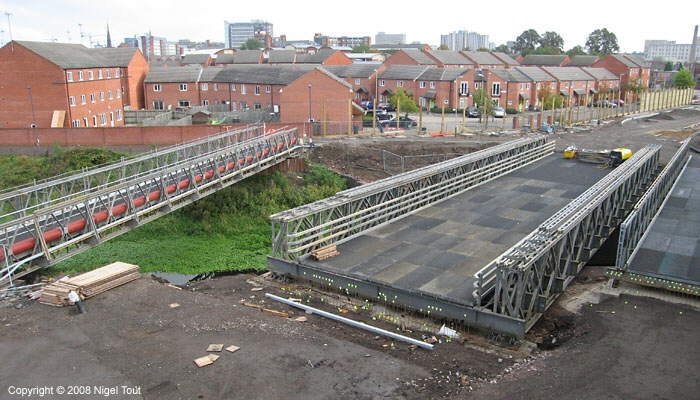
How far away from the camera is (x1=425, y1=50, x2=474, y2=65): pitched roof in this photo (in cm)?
8650

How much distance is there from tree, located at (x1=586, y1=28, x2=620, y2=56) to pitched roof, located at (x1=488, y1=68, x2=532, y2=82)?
98.0m

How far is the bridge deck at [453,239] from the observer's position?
1469cm

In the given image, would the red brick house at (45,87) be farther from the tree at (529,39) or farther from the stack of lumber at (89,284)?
the tree at (529,39)

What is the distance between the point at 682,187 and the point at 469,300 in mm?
17043

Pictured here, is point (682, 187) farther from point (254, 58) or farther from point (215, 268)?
point (254, 58)

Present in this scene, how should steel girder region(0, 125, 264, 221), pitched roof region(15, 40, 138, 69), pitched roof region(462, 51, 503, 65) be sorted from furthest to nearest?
pitched roof region(462, 51, 503, 65)
pitched roof region(15, 40, 138, 69)
steel girder region(0, 125, 264, 221)

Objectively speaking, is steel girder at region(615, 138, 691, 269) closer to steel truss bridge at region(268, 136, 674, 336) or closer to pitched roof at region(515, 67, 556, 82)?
steel truss bridge at region(268, 136, 674, 336)

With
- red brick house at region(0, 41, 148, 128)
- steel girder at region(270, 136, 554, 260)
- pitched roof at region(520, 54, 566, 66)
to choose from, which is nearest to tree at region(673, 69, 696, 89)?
pitched roof at region(520, 54, 566, 66)

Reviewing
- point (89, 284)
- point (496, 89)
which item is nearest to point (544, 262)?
point (89, 284)

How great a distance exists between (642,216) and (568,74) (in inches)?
2719

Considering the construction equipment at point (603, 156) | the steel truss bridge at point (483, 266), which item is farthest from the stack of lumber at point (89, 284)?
the construction equipment at point (603, 156)

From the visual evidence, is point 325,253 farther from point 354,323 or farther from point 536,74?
point 536,74

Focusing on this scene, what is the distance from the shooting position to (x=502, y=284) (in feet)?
40.7

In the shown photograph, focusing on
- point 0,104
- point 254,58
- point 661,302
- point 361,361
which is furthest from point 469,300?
point 254,58
